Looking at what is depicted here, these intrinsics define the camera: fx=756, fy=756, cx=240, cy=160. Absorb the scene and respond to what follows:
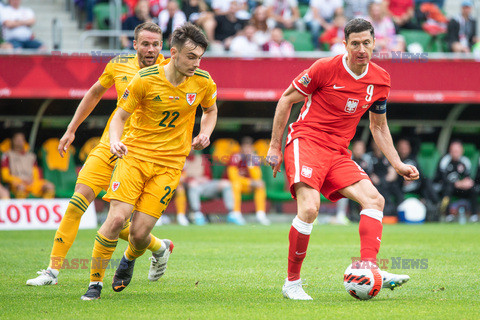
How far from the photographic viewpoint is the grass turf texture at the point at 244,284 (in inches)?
202

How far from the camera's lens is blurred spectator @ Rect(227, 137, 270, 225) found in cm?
1492

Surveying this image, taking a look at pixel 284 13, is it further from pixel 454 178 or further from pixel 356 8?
pixel 454 178

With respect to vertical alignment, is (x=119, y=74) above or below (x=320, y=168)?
above

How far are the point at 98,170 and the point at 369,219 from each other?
7.96 ft

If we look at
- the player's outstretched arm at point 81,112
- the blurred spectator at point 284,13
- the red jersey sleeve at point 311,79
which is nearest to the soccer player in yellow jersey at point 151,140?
the player's outstretched arm at point 81,112

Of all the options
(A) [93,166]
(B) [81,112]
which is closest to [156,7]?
(B) [81,112]

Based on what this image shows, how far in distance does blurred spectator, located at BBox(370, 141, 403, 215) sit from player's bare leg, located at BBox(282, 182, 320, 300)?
947 cm

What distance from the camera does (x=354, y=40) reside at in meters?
5.83

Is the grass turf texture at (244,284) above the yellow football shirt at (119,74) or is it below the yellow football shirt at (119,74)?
below

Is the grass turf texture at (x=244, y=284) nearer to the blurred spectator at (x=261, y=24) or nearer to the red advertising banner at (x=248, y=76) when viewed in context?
the red advertising banner at (x=248, y=76)

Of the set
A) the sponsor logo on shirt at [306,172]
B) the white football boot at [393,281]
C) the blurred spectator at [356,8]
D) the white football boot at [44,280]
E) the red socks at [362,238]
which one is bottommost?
the white football boot at [44,280]

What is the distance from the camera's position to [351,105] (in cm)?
603

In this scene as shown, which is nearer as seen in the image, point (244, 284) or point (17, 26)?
point (244, 284)

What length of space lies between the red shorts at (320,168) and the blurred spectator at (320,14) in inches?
408
